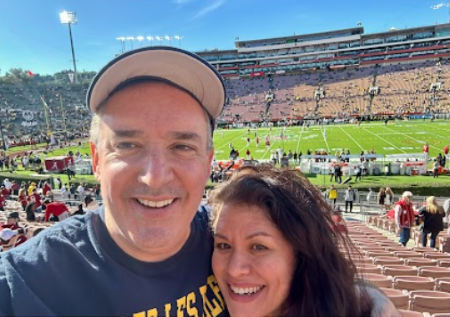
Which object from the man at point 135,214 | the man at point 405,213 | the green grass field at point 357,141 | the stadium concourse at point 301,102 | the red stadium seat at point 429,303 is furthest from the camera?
the stadium concourse at point 301,102

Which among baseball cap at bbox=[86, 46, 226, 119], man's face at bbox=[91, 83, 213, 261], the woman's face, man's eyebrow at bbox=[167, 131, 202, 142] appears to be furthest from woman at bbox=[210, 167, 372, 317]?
baseball cap at bbox=[86, 46, 226, 119]

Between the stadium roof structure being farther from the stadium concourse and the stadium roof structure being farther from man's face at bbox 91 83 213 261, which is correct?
man's face at bbox 91 83 213 261

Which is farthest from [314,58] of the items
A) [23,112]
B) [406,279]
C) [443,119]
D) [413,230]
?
[406,279]

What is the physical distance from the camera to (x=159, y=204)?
1476 millimetres

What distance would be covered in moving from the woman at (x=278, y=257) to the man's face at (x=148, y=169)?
345mm

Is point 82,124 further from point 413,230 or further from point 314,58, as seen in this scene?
point 413,230

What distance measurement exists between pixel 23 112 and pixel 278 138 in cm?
5962

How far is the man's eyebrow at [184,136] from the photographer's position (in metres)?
1.51

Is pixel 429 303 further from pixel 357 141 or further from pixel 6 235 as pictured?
pixel 357 141

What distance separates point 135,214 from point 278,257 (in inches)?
31.6

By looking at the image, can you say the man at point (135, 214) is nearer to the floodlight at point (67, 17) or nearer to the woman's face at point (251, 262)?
the woman's face at point (251, 262)

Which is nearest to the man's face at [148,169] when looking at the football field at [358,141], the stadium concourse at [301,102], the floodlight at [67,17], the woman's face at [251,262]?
the woman's face at [251,262]

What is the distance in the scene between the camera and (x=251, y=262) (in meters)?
1.74

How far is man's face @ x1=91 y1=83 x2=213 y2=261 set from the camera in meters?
1.46
